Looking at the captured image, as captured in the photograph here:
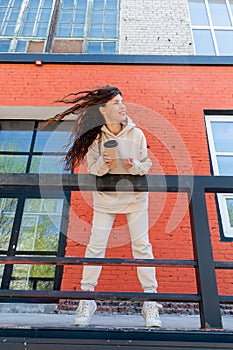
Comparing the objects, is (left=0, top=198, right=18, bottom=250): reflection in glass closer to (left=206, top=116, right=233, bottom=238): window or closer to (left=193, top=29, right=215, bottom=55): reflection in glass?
(left=206, top=116, right=233, bottom=238): window

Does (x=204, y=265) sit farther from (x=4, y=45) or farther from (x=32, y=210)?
(x=4, y=45)

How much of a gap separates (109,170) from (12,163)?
352cm

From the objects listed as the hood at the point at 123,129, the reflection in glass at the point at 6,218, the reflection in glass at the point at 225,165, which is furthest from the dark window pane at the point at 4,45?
the reflection in glass at the point at 225,165

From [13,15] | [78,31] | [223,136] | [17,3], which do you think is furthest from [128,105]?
[17,3]

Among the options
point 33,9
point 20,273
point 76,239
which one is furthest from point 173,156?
point 33,9

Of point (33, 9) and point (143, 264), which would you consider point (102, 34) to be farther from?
point (143, 264)

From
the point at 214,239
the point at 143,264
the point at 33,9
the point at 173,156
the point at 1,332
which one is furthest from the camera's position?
the point at 33,9

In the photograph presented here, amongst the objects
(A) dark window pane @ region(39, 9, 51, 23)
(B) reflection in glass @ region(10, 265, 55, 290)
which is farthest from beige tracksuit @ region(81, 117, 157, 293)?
(A) dark window pane @ region(39, 9, 51, 23)

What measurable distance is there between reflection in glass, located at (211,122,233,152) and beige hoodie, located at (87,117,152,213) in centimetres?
283

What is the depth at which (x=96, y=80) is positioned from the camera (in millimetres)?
5191

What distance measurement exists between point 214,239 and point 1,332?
3122mm

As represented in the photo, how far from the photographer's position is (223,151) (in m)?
4.80

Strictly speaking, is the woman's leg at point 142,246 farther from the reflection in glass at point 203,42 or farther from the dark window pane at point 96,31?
the dark window pane at point 96,31

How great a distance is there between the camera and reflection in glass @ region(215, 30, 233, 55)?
5914mm
